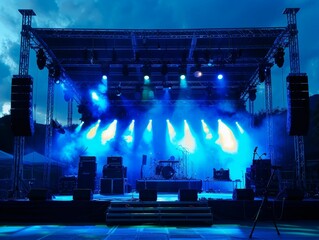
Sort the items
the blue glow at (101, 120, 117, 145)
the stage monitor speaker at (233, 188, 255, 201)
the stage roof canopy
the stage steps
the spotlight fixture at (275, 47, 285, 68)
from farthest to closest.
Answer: the blue glow at (101, 120, 117, 145) < the spotlight fixture at (275, 47, 285, 68) < the stage roof canopy < the stage monitor speaker at (233, 188, 255, 201) < the stage steps

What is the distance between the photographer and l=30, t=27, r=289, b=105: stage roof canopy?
47.5 feet

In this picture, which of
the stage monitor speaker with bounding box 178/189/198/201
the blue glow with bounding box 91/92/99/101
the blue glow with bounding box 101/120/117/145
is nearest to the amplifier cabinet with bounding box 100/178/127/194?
the stage monitor speaker with bounding box 178/189/198/201

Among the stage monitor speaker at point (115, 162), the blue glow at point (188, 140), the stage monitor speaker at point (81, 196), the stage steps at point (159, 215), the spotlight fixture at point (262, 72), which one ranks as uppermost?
the spotlight fixture at point (262, 72)

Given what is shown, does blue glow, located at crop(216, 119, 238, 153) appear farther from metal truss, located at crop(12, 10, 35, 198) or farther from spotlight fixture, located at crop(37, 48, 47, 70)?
metal truss, located at crop(12, 10, 35, 198)

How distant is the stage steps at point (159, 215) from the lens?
10305mm

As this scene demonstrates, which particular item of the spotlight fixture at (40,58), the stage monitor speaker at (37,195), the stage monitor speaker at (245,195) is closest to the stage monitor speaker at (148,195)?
the stage monitor speaker at (245,195)

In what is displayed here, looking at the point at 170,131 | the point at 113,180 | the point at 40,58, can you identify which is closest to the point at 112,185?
the point at 113,180

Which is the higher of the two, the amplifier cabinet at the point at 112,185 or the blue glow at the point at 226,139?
the blue glow at the point at 226,139

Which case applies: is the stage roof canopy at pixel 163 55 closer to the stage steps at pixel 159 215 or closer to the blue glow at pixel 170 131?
the blue glow at pixel 170 131

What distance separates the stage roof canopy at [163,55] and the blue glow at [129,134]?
2245mm

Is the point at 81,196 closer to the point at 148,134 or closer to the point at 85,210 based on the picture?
the point at 85,210

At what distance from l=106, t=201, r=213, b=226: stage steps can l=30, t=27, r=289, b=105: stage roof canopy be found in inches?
270

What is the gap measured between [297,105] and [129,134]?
530 inches

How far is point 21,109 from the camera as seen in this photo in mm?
11719
